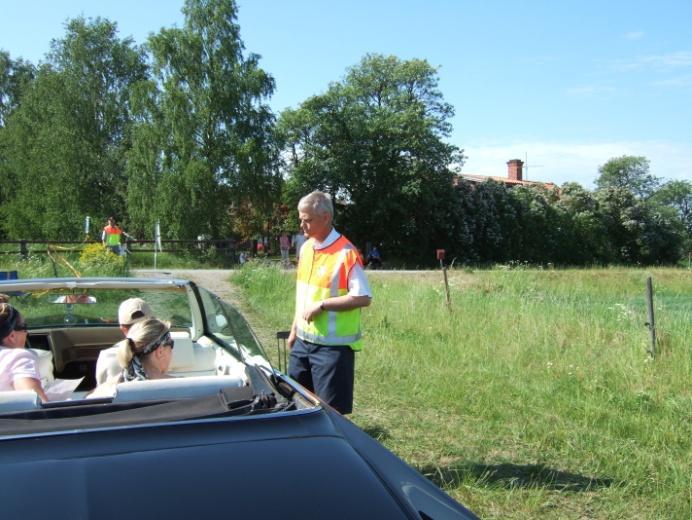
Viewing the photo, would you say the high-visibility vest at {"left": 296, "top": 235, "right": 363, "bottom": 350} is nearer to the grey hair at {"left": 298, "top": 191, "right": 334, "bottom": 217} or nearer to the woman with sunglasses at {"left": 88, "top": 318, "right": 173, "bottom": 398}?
the grey hair at {"left": 298, "top": 191, "right": 334, "bottom": 217}

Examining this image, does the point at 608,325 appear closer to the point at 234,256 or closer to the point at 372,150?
the point at 234,256

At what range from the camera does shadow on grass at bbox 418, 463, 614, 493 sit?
14.0ft

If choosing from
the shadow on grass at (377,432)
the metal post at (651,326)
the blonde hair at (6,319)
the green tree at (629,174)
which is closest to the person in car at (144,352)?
the blonde hair at (6,319)

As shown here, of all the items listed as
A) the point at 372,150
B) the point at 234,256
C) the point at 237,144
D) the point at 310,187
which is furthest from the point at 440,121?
the point at 234,256

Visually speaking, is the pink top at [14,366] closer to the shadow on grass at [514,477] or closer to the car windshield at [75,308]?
the car windshield at [75,308]

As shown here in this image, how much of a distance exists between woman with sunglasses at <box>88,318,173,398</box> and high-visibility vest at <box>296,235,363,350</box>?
1090 mm

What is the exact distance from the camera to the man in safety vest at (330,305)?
4129 mm

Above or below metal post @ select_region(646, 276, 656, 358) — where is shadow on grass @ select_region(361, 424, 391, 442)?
below

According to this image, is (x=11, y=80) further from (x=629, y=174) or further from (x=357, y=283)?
(x=629, y=174)

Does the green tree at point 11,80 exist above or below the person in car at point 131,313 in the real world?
above

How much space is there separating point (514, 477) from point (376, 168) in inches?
1501

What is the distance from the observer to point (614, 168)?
98.6 m

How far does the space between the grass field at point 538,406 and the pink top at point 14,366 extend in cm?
259

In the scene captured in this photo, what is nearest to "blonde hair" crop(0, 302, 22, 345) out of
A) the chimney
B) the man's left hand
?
A: the man's left hand
